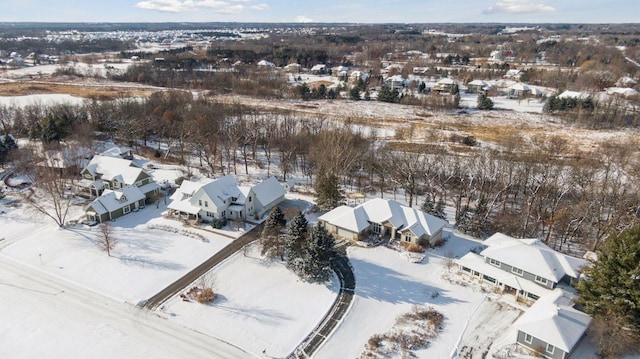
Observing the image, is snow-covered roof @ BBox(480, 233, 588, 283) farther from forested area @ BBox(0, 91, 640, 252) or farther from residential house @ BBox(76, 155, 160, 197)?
residential house @ BBox(76, 155, 160, 197)

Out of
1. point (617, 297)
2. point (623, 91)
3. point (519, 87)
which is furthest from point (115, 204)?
point (623, 91)

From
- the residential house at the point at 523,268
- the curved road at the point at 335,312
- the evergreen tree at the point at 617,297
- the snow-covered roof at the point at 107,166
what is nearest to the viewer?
the evergreen tree at the point at 617,297

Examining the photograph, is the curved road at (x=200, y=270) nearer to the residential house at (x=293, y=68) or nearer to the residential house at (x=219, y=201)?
the residential house at (x=219, y=201)

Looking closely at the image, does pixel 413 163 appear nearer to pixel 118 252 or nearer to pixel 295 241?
pixel 295 241

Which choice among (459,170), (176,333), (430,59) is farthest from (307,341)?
(430,59)

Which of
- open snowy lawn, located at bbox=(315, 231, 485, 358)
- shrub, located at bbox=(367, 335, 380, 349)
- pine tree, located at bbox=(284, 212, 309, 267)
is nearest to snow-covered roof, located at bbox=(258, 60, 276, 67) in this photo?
open snowy lawn, located at bbox=(315, 231, 485, 358)

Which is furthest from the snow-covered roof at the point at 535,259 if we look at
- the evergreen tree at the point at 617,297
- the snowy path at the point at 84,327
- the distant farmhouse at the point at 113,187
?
the distant farmhouse at the point at 113,187
